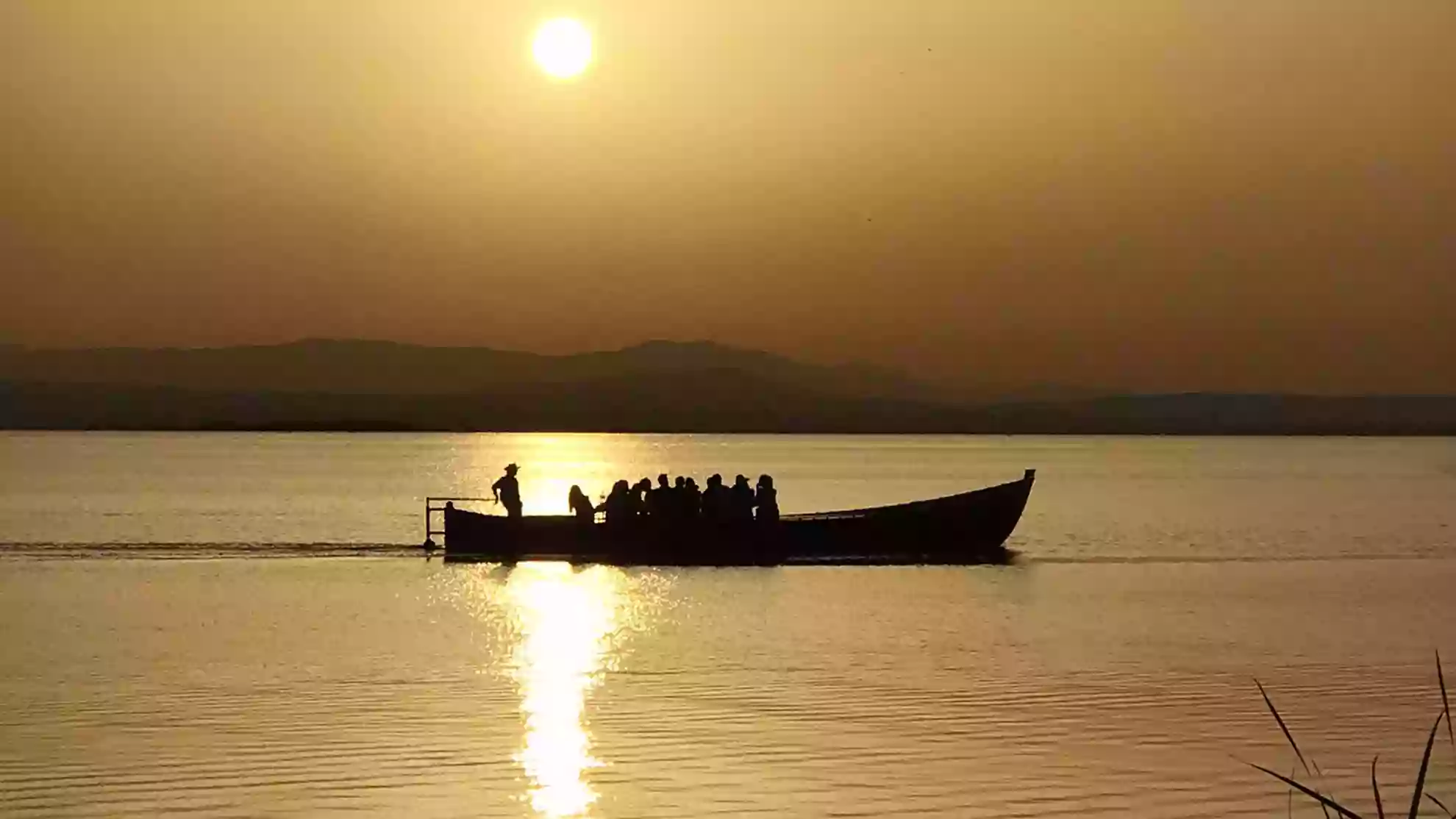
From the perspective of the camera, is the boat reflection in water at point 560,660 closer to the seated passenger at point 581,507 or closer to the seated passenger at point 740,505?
the seated passenger at point 581,507

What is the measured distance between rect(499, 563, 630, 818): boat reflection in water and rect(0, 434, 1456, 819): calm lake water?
0.06 meters

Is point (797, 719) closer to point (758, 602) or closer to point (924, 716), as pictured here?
point (924, 716)

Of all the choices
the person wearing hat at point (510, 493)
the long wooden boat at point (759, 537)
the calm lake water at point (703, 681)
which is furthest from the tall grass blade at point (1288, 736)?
the person wearing hat at point (510, 493)

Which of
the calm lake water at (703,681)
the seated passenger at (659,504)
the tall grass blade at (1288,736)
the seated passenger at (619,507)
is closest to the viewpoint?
the tall grass blade at (1288,736)

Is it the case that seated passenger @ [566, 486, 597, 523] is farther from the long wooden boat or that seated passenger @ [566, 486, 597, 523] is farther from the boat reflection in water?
the boat reflection in water

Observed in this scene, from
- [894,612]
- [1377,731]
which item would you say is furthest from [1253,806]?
[894,612]

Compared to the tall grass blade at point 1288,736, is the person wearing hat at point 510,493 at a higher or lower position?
higher

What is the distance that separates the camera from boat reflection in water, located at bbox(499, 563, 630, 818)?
12.4 m

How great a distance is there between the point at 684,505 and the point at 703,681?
1335 cm

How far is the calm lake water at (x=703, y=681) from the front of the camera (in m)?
12.0

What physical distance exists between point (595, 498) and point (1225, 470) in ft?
191

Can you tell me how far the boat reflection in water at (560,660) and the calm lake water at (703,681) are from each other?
6 centimetres

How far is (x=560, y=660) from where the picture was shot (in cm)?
1925

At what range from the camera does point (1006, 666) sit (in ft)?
62.6
